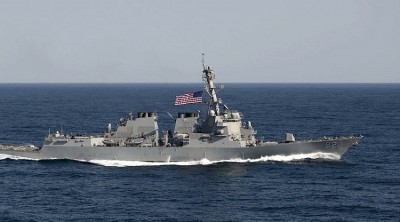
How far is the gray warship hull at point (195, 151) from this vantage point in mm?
63938

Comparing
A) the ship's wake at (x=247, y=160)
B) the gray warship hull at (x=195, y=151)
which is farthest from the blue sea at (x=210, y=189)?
the gray warship hull at (x=195, y=151)

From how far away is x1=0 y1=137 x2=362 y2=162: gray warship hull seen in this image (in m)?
63.9

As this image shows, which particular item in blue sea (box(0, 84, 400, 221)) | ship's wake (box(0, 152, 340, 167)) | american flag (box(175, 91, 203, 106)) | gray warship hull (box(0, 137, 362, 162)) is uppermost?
american flag (box(175, 91, 203, 106))

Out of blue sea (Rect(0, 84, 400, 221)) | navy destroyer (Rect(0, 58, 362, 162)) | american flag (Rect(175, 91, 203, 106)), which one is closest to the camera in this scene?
blue sea (Rect(0, 84, 400, 221))

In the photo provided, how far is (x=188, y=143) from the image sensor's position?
6388 centimetres

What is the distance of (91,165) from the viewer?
65.1 meters

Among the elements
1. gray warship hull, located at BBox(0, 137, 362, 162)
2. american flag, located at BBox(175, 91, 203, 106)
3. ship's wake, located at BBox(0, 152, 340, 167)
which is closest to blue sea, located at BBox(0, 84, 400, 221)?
ship's wake, located at BBox(0, 152, 340, 167)

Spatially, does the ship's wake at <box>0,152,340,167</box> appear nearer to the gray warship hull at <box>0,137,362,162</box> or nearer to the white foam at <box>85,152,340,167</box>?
the white foam at <box>85,152,340,167</box>

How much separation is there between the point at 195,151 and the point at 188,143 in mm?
1139

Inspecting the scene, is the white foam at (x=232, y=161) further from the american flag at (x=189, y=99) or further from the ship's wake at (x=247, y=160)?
the american flag at (x=189, y=99)

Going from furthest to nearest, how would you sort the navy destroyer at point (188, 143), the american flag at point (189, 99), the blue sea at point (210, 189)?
1. the american flag at point (189, 99)
2. the navy destroyer at point (188, 143)
3. the blue sea at point (210, 189)

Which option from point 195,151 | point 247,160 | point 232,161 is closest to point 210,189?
point 195,151

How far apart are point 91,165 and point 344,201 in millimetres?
28833
